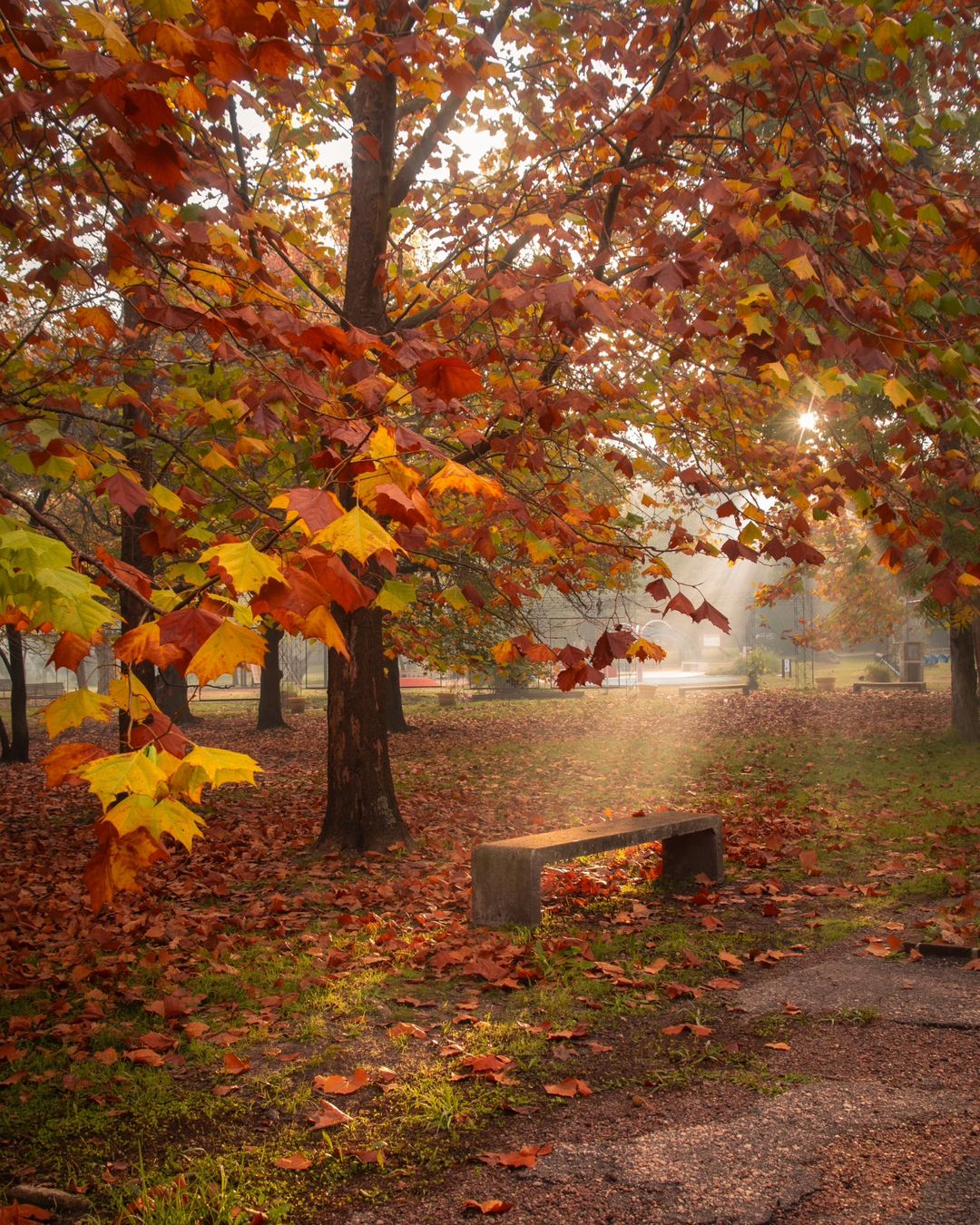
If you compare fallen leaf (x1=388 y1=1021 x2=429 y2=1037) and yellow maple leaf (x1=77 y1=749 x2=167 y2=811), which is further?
fallen leaf (x1=388 y1=1021 x2=429 y2=1037)

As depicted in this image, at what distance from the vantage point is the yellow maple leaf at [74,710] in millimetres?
2609

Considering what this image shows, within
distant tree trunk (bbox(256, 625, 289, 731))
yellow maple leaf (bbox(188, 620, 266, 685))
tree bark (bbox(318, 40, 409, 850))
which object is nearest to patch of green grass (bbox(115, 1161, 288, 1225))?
yellow maple leaf (bbox(188, 620, 266, 685))

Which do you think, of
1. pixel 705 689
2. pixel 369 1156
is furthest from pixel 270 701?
pixel 369 1156

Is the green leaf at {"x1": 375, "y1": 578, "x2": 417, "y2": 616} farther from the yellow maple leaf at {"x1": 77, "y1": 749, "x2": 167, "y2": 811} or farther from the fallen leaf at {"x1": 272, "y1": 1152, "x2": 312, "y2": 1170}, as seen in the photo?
the fallen leaf at {"x1": 272, "y1": 1152, "x2": 312, "y2": 1170}

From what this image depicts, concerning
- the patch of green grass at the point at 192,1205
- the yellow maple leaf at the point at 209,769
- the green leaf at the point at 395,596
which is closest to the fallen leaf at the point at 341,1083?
the patch of green grass at the point at 192,1205

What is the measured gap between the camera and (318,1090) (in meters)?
3.95

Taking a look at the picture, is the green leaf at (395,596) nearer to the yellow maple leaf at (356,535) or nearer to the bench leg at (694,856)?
the yellow maple leaf at (356,535)

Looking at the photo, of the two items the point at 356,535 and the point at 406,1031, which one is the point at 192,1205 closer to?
the point at 406,1031

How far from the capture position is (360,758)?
30.0ft

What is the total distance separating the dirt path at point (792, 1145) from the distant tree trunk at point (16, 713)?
15.1m

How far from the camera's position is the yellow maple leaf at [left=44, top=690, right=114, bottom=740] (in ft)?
8.56

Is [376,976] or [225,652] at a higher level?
[225,652]

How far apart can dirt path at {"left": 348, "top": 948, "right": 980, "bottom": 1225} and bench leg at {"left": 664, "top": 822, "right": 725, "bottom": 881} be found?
9.52 ft

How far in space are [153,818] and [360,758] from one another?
691 cm
